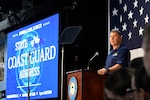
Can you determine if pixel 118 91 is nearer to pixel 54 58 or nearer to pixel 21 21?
pixel 54 58

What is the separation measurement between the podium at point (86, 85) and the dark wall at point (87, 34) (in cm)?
219

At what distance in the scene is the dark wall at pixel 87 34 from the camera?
5.97 meters

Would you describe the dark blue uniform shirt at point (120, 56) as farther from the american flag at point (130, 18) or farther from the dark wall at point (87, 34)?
the dark wall at point (87, 34)

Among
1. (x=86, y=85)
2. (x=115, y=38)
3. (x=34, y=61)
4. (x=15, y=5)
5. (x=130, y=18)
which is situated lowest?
(x=86, y=85)

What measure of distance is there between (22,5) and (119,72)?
293 inches

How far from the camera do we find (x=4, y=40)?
9.09 metres

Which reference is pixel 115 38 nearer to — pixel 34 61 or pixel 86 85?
pixel 86 85

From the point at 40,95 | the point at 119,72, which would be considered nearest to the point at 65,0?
the point at 40,95

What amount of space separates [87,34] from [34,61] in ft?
3.62

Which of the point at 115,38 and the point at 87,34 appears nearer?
the point at 115,38

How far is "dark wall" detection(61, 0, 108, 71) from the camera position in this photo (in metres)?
5.97

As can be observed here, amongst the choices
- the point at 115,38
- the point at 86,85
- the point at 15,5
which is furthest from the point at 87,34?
the point at 15,5

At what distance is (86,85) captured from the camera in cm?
364

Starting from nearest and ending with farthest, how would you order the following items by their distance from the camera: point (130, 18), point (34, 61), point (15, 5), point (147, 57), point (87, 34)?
point (147, 57), point (130, 18), point (87, 34), point (34, 61), point (15, 5)
